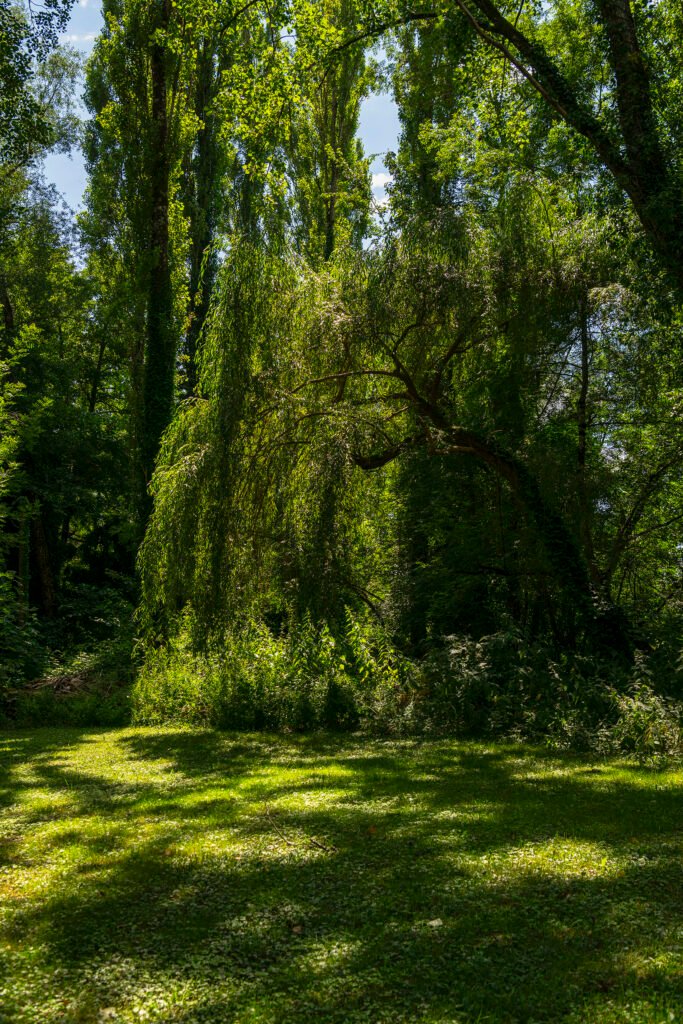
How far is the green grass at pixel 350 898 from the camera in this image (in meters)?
2.94

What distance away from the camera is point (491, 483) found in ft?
35.6

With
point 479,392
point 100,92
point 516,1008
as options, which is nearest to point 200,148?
point 100,92

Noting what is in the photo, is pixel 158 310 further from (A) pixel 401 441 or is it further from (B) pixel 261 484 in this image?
(B) pixel 261 484

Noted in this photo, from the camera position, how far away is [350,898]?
3.90 meters

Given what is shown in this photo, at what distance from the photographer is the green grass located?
294 cm

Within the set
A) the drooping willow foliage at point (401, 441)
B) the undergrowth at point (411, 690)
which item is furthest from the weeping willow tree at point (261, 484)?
the undergrowth at point (411, 690)

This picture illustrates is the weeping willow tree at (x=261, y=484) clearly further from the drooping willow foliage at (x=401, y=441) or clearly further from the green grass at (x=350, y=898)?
the green grass at (x=350, y=898)

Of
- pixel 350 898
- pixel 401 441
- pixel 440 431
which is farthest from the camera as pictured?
pixel 401 441

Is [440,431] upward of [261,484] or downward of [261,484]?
upward

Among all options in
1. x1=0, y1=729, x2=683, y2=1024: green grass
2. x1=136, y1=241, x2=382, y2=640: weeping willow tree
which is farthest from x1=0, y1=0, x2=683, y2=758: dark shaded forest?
x1=0, y1=729, x2=683, y2=1024: green grass

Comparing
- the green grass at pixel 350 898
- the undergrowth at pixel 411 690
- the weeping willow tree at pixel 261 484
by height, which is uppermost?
the weeping willow tree at pixel 261 484

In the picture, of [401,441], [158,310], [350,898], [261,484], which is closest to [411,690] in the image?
[261,484]

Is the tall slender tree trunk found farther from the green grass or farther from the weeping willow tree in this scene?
the green grass

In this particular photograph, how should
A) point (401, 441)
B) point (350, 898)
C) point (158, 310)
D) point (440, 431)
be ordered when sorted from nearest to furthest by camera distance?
point (350, 898) → point (440, 431) → point (401, 441) → point (158, 310)
